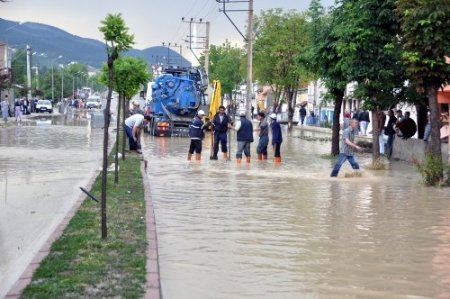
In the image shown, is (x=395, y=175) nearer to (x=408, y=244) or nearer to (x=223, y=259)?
(x=408, y=244)

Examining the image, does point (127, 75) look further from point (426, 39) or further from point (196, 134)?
point (426, 39)

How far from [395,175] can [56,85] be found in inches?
4221

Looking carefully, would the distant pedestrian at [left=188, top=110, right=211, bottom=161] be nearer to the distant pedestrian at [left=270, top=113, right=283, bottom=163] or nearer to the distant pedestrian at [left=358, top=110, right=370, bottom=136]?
the distant pedestrian at [left=270, top=113, right=283, bottom=163]

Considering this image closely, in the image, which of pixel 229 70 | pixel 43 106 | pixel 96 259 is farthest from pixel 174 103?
pixel 43 106

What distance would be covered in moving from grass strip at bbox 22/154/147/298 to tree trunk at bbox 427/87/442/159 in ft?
25.5

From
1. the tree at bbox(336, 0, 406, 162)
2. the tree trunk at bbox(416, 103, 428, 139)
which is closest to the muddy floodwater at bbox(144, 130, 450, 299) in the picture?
the tree at bbox(336, 0, 406, 162)

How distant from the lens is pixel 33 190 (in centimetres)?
1490

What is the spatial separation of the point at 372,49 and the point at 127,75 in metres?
6.71

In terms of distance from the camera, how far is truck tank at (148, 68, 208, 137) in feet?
123

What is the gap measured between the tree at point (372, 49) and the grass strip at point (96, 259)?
10.0 meters

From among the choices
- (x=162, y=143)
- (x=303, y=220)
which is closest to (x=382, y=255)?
(x=303, y=220)

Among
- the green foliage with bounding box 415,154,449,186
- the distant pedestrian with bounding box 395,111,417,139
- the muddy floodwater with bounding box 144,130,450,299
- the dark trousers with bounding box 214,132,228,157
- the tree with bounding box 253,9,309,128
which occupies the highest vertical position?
the tree with bounding box 253,9,309,128

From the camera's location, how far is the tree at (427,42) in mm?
15734

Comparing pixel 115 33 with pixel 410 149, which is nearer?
pixel 115 33
